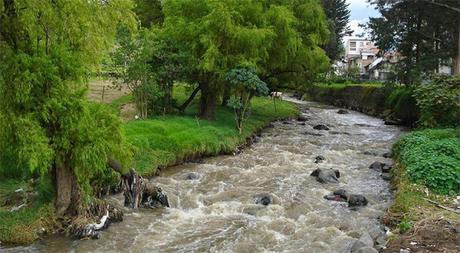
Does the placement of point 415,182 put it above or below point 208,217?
above

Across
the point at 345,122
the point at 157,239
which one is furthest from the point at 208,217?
the point at 345,122

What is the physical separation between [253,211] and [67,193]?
5.54m

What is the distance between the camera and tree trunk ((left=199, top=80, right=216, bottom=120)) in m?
28.0

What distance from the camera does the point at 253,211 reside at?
47.1ft

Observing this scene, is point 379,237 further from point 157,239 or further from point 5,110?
point 5,110

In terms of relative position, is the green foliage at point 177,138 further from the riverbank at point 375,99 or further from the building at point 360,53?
the building at point 360,53

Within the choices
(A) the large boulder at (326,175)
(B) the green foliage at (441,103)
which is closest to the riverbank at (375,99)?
(B) the green foliage at (441,103)

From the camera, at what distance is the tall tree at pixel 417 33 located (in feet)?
111

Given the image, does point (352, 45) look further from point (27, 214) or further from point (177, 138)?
point (27, 214)

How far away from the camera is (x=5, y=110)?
1063cm

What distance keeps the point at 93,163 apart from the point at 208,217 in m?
4.04

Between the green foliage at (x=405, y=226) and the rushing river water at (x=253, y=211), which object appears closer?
the green foliage at (x=405, y=226)

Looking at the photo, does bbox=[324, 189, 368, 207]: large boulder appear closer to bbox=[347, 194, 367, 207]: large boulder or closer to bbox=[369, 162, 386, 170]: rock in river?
bbox=[347, 194, 367, 207]: large boulder

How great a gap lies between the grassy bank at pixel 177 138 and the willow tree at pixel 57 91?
401 cm
